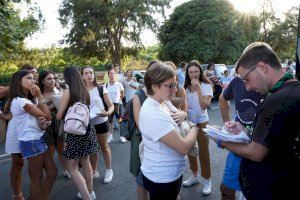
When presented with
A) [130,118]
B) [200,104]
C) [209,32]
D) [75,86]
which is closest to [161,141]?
[130,118]

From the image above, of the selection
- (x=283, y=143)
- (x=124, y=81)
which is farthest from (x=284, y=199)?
(x=124, y=81)

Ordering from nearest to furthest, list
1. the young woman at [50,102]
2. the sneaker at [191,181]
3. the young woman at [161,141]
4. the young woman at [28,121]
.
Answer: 1. the young woman at [161,141]
2. the young woman at [28,121]
3. the young woman at [50,102]
4. the sneaker at [191,181]

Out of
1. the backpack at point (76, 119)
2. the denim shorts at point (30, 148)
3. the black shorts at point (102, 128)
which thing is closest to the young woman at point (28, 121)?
→ the denim shorts at point (30, 148)

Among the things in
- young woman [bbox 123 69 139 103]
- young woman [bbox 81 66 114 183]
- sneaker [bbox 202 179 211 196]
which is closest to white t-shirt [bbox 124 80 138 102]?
young woman [bbox 123 69 139 103]

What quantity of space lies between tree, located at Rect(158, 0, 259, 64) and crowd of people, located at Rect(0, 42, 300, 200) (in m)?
25.7

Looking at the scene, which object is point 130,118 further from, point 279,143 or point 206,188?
point 279,143

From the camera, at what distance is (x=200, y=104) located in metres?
4.38

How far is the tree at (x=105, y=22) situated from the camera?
30.1 meters

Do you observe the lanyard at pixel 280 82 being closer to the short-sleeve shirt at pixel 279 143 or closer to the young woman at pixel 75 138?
the short-sleeve shirt at pixel 279 143

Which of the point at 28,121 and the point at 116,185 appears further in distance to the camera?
the point at 116,185

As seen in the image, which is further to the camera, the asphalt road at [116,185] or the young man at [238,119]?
the asphalt road at [116,185]

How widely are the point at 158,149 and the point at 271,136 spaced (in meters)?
0.91

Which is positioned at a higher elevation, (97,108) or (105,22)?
(105,22)

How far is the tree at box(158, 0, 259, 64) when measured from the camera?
2953cm
